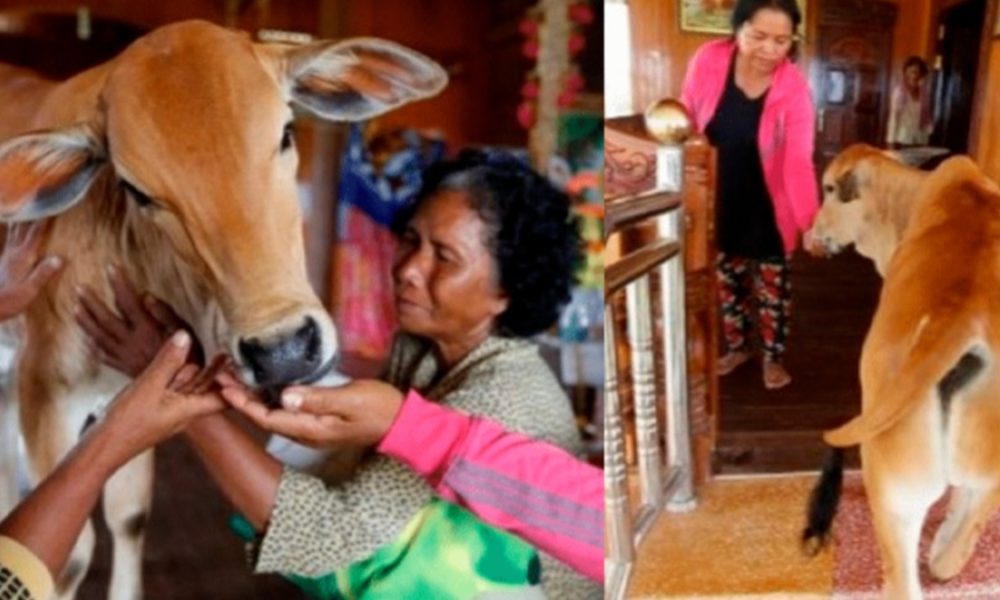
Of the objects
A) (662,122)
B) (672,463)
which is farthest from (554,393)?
(662,122)

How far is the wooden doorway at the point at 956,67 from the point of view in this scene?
1.68 meters

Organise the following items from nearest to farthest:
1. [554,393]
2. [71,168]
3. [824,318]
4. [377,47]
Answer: [71,168] → [377,47] → [554,393] → [824,318]

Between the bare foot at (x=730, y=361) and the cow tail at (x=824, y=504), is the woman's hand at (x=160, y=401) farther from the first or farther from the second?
the cow tail at (x=824, y=504)

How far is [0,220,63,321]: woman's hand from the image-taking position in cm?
137

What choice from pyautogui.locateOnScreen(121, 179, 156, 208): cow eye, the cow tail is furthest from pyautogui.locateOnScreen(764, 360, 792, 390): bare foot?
pyautogui.locateOnScreen(121, 179, 156, 208): cow eye

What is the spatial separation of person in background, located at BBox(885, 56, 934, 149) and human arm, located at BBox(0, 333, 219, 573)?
976 millimetres

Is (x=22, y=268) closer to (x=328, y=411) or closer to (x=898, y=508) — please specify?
(x=328, y=411)

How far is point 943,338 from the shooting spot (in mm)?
1663

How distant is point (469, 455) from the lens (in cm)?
154

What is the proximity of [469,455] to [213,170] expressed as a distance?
47 centimetres

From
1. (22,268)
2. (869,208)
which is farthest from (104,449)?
(869,208)

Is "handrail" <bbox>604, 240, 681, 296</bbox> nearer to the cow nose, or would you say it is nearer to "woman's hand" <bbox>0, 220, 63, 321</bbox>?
the cow nose

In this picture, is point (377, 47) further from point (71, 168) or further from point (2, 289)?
point (2, 289)

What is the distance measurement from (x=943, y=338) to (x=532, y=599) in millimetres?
656
